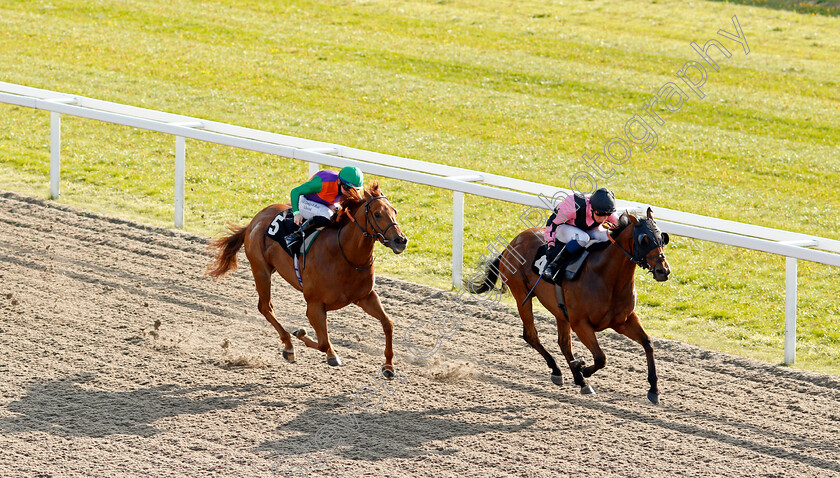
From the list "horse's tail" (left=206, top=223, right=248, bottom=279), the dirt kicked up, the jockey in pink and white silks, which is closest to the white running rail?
the dirt kicked up

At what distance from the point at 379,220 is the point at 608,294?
4.80ft

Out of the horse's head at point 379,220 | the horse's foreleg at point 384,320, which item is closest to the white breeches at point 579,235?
the horse's head at point 379,220

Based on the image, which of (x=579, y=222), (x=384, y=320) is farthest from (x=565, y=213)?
(x=384, y=320)

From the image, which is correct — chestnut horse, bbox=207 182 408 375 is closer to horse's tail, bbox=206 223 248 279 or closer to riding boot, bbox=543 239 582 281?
horse's tail, bbox=206 223 248 279

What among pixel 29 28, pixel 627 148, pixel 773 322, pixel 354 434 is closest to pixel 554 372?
pixel 354 434

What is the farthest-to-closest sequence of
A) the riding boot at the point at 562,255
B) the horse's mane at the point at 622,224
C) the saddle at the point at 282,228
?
1. the saddle at the point at 282,228
2. the riding boot at the point at 562,255
3. the horse's mane at the point at 622,224

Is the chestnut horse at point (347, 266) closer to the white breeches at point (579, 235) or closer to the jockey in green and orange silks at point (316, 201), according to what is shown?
the jockey in green and orange silks at point (316, 201)

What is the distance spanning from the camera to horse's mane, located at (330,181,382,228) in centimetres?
690

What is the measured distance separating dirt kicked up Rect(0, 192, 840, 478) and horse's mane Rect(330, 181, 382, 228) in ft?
3.43

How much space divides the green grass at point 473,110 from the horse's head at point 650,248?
1943 millimetres

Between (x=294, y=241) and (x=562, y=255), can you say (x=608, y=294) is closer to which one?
(x=562, y=255)

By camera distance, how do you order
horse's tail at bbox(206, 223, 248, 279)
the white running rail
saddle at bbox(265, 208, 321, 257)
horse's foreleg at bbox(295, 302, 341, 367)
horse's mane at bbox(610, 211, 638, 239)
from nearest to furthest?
1. horse's mane at bbox(610, 211, 638, 239)
2. horse's foreleg at bbox(295, 302, 341, 367)
3. saddle at bbox(265, 208, 321, 257)
4. the white running rail
5. horse's tail at bbox(206, 223, 248, 279)

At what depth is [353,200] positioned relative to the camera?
7008 mm

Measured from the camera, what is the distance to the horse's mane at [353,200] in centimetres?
690
